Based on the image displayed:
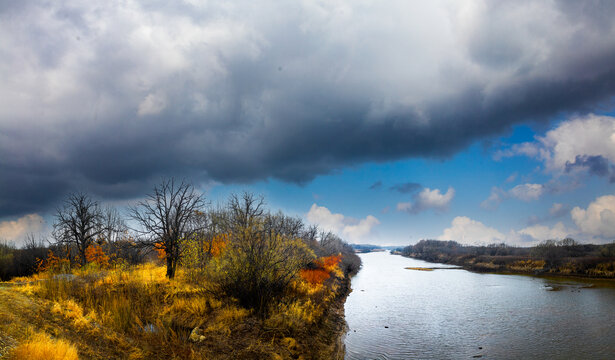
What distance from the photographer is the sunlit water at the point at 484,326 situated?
1819 cm

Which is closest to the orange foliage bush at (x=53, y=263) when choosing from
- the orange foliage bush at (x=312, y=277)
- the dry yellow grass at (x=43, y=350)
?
the dry yellow grass at (x=43, y=350)

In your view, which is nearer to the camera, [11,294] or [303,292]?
[11,294]

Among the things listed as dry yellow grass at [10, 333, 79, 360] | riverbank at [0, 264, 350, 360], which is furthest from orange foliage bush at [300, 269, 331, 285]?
dry yellow grass at [10, 333, 79, 360]

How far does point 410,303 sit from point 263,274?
2473 cm

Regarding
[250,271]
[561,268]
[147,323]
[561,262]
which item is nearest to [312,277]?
[250,271]

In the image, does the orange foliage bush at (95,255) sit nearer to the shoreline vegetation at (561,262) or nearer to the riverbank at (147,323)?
the riverbank at (147,323)

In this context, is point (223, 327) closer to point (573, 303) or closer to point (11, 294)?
point (11, 294)

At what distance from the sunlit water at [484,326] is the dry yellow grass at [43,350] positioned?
1381 centimetres

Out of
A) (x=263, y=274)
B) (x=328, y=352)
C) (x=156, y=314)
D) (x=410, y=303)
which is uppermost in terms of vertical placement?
(x=263, y=274)

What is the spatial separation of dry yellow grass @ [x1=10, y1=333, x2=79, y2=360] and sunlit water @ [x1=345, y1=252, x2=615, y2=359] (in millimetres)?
13808

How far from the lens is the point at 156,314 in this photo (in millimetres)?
14672

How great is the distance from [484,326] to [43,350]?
1077 inches

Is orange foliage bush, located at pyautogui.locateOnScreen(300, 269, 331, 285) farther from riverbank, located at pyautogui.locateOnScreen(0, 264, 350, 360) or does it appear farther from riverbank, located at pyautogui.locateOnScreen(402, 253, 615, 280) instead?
riverbank, located at pyautogui.locateOnScreen(402, 253, 615, 280)

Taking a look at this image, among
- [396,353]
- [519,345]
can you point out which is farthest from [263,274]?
[519,345]
